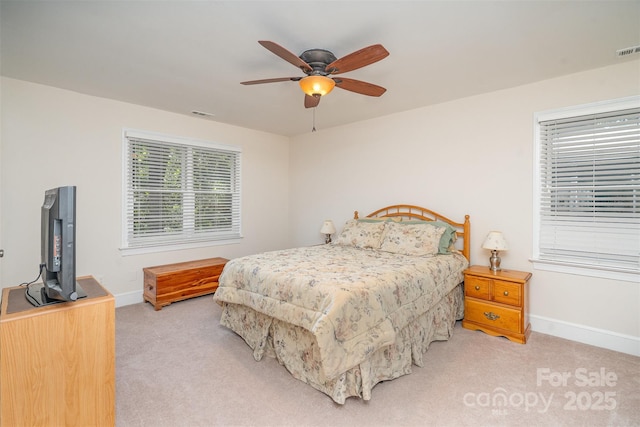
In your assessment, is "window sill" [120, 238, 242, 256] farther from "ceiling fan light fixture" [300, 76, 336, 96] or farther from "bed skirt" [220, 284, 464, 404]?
"ceiling fan light fixture" [300, 76, 336, 96]

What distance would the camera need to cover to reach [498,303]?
9.69ft

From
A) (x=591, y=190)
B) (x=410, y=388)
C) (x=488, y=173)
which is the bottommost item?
(x=410, y=388)

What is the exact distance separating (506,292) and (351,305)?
73.1 inches

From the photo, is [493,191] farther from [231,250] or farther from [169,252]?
[169,252]

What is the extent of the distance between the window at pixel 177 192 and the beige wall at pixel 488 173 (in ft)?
5.59

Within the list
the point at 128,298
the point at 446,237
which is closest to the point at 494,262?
the point at 446,237

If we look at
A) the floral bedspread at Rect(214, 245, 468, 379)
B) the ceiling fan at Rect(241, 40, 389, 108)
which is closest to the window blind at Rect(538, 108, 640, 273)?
the floral bedspread at Rect(214, 245, 468, 379)

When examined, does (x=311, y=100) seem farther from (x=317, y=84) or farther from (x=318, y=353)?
(x=318, y=353)

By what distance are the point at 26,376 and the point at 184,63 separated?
8.12ft

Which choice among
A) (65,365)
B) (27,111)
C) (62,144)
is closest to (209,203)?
(62,144)

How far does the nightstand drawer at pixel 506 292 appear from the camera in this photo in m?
2.84

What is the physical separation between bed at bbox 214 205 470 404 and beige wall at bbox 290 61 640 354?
0.46m

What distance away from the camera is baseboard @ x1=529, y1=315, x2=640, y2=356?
2.63 metres

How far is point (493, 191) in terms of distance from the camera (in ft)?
Answer: 11.1
